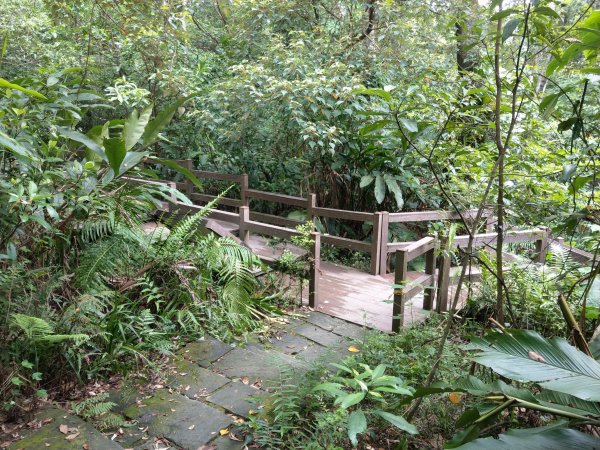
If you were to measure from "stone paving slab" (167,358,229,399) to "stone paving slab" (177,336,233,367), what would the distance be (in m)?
0.10

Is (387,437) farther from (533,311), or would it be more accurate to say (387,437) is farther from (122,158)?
(122,158)

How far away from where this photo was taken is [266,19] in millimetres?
8766

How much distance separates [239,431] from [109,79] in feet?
Answer: 26.8

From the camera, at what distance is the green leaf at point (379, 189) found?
6.84 m

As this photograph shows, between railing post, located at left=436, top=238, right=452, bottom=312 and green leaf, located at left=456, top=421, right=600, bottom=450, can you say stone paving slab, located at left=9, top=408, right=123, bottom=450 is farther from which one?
railing post, located at left=436, top=238, right=452, bottom=312

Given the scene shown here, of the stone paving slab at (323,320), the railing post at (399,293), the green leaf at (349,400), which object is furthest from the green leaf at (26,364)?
the railing post at (399,293)

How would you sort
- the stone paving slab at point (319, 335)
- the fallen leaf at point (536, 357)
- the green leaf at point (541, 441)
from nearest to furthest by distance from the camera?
the green leaf at point (541, 441), the fallen leaf at point (536, 357), the stone paving slab at point (319, 335)

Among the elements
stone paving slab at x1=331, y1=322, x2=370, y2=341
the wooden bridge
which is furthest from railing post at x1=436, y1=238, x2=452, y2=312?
stone paving slab at x1=331, y1=322, x2=370, y2=341

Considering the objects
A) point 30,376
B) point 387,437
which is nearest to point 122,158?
point 30,376

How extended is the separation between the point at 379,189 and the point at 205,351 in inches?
162

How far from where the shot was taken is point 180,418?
2.74m

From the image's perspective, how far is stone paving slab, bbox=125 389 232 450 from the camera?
257 centimetres

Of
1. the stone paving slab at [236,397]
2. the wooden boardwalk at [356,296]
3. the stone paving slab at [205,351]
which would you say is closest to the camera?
the stone paving slab at [236,397]

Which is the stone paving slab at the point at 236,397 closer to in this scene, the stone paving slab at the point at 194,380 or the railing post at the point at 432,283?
the stone paving slab at the point at 194,380
